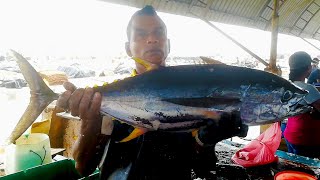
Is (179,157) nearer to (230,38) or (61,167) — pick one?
(61,167)

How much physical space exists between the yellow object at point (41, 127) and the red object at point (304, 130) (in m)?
Answer: 3.97

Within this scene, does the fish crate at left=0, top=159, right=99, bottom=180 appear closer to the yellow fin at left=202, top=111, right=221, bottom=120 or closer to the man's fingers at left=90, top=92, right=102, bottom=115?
the man's fingers at left=90, top=92, right=102, bottom=115

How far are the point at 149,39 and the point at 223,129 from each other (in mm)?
1034

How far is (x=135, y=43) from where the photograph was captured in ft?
7.59

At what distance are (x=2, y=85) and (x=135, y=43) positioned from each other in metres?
20.9

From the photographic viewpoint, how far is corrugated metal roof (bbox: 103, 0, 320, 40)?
7.19 m

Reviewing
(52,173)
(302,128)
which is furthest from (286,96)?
(302,128)

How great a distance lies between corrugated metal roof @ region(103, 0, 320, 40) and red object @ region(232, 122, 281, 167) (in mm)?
4116

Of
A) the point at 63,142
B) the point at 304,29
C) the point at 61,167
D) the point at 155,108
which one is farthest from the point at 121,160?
the point at 304,29

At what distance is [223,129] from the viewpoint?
1705 millimetres

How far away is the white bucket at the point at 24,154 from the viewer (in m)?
2.58

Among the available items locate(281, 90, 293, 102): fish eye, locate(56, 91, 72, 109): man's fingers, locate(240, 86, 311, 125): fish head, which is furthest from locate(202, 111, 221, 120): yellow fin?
locate(56, 91, 72, 109): man's fingers

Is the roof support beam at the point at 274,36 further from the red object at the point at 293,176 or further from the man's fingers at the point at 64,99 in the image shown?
the man's fingers at the point at 64,99

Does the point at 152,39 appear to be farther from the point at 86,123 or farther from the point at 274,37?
the point at 274,37
